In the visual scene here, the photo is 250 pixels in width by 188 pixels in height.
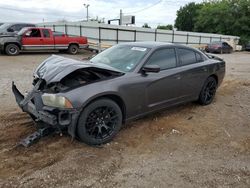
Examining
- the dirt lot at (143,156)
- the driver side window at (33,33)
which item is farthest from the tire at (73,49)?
the dirt lot at (143,156)

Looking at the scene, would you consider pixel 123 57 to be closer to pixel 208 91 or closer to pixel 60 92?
pixel 60 92

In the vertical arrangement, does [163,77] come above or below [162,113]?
above

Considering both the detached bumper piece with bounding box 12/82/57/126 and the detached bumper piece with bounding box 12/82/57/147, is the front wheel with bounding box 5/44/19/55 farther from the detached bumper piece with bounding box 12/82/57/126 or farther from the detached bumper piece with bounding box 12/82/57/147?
the detached bumper piece with bounding box 12/82/57/147

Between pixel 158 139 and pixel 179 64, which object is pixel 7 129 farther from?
pixel 179 64

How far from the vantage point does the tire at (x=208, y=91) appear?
6.64 meters

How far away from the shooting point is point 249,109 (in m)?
6.73

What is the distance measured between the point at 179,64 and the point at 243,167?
2.46 metres

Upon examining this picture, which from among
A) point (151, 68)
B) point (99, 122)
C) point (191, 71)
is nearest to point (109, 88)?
point (99, 122)

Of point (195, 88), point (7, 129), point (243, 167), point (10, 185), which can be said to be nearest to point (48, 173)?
point (10, 185)

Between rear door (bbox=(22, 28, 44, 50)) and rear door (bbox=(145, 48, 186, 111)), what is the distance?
13.4 metres

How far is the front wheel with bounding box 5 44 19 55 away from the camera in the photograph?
17030mm

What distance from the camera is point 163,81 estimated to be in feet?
17.6

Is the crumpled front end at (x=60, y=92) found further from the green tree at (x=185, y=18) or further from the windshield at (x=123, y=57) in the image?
the green tree at (x=185, y=18)

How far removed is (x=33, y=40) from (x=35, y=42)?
17 cm
